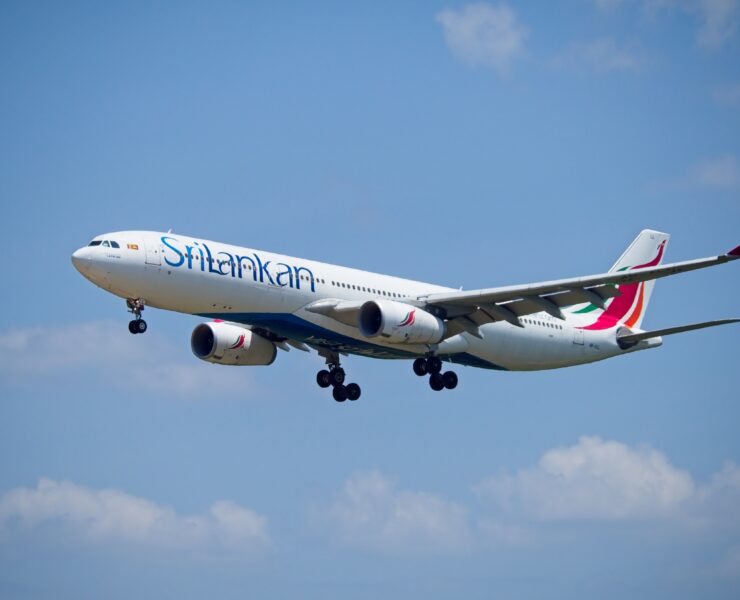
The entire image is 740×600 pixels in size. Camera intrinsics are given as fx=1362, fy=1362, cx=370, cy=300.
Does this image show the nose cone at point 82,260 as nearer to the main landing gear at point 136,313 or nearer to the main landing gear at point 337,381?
the main landing gear at point 136,313

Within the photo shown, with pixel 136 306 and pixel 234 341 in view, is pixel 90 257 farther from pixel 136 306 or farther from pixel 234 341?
pixel 234 341

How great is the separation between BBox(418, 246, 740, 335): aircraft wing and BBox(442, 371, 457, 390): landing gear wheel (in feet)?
7.23

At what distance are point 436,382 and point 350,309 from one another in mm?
5504

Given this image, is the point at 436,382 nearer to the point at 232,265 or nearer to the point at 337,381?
the point at 337,381

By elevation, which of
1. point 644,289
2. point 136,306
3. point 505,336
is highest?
point 644,289

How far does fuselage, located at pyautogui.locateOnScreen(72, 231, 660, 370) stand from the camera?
46.3 m

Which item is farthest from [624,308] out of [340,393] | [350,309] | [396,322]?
[350,309]

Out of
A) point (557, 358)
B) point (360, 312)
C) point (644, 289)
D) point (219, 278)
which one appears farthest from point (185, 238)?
point (644, 289)

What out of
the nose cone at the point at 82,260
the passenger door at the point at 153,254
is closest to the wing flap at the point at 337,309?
the passenger door at the point at 153,254

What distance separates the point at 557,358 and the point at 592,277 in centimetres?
1069

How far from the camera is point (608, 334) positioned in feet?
191

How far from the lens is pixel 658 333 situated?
179 ft

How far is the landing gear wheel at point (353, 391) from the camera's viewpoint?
5519cm

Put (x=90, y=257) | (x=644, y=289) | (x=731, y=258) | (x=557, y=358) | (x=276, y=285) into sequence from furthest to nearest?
(x=644, y=289) < (x=557, y=358) < (x=276, y=285) < (x=90, y=257) < (x=731, y=258)
